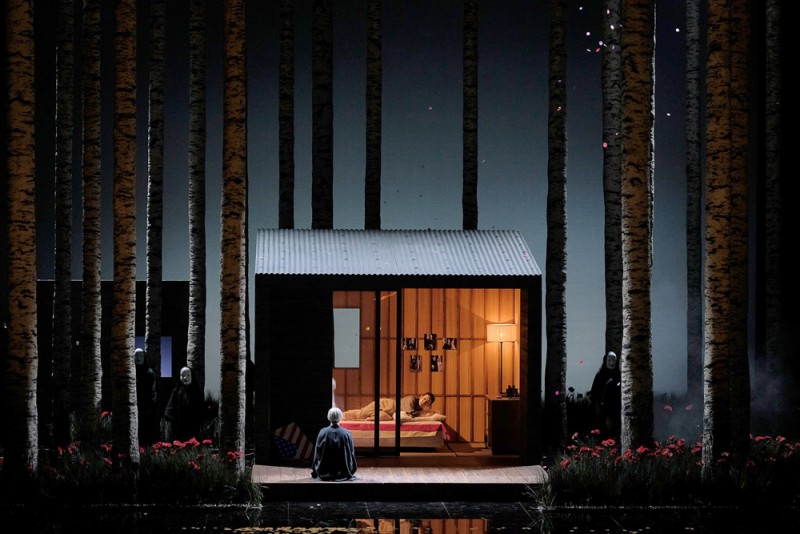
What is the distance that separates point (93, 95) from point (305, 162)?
14.9 ft

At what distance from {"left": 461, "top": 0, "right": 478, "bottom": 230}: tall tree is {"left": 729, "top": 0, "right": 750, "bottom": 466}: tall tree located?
5.85m

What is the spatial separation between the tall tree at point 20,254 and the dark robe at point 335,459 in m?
3.29

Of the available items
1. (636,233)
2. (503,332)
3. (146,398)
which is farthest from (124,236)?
(503,332)

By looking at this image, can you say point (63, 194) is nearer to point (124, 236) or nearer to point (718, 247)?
point (124, 236)

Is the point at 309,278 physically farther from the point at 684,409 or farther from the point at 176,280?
the point at 684,409

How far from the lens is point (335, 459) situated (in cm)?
1383

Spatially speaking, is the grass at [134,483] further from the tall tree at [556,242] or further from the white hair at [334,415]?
the tall tree at [556,242]

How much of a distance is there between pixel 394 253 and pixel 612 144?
429 cm

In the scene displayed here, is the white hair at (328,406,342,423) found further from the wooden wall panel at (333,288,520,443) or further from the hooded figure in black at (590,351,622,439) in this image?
the hooded figure in black at (590,351,622,439)

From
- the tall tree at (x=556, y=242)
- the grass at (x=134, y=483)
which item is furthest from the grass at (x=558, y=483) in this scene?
the tall tree at (x=556, y=242)

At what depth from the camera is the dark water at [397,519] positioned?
11.4 m

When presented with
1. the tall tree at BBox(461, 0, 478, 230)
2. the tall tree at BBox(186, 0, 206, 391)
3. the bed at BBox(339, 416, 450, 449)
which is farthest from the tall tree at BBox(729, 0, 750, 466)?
the tall tree at BBox(186, 0, 206, 391)

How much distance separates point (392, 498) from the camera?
13.4 meters

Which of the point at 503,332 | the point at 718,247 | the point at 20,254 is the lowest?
the point at 503,332
